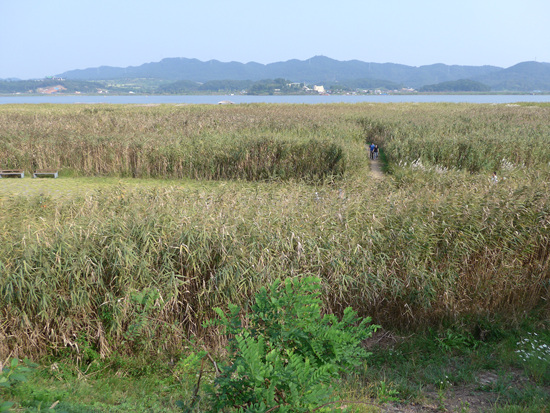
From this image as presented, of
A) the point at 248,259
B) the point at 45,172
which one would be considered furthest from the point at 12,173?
the point at 248,259

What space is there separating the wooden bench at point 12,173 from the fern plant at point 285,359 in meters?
14.3

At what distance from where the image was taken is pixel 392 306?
5555 millimetres

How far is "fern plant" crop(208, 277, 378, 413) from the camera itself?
2.41 metres

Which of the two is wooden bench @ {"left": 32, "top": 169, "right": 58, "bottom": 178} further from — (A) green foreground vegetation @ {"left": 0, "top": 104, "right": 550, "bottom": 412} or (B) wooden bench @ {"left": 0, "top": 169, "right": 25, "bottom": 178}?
(A) green foreground vegetation @ {"left": 0, "top": 104, "right": 550, "bottom": 412}

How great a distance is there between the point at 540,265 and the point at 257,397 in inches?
208

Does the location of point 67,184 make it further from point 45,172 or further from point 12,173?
point 12,173

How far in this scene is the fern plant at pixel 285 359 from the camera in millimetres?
2408

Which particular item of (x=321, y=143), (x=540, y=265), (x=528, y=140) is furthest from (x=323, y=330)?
(x=528, y=140)

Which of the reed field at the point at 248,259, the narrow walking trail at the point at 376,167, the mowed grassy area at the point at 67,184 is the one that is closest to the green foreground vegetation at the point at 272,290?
the reed field at the point at 248,259

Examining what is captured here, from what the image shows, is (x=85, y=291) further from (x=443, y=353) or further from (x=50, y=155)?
(x=50, y=155)

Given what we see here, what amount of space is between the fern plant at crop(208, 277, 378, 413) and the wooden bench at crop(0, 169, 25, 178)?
14.3 meters

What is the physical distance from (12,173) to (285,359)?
575 inches

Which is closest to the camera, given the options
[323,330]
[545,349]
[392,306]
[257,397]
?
[257,397]

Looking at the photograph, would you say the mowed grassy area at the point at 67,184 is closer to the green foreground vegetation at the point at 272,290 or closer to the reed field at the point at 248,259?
the reed field at the point at 248,259
